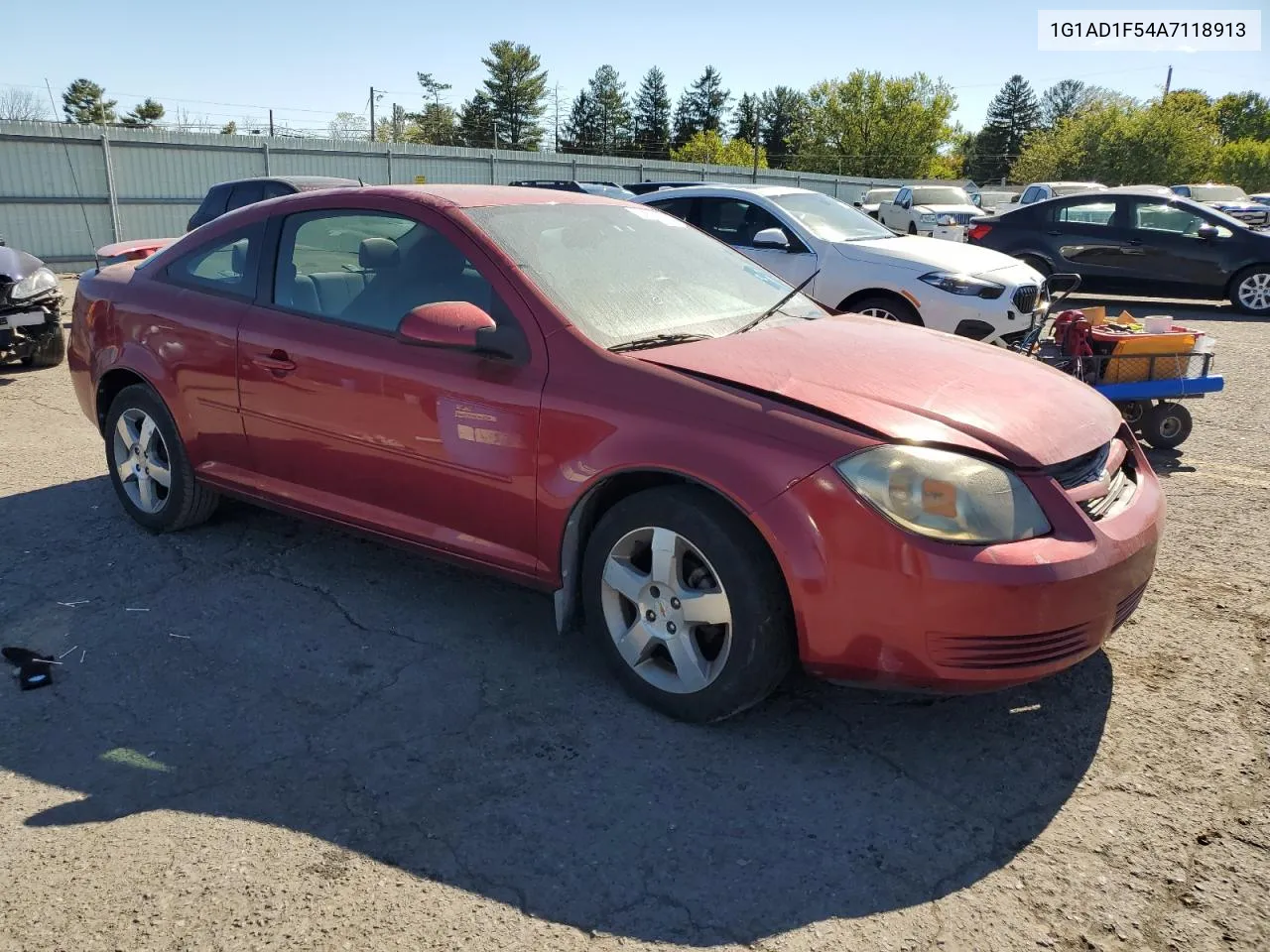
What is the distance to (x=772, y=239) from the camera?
8664 mm

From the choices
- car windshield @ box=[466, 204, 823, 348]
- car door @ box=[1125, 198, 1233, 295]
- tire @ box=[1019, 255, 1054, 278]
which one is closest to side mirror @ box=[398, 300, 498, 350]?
car windshield @ box=[466, 204, 823, 348]

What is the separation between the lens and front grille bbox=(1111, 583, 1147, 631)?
121 inches

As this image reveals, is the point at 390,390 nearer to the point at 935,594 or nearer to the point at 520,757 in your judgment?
the point at 520,757

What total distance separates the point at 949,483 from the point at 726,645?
2.64 feet

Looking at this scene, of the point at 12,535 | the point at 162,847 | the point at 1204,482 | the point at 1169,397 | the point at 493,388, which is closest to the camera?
the point at 162,847

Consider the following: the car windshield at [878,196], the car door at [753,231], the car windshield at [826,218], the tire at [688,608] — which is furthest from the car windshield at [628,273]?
the car windshield at [878,196]

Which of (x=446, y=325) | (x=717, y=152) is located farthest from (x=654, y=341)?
(x=717, y=152)

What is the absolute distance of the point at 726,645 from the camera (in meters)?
3.09

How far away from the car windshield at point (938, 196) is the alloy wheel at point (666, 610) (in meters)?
25.6

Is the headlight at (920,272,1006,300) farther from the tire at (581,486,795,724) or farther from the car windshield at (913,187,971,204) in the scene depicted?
the car windshield at (913,187,971,204)

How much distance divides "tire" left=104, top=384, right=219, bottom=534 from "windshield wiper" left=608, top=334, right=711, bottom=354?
2331 millimetres

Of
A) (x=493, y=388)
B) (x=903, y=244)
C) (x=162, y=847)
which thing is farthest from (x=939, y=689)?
(x=903, y=244)

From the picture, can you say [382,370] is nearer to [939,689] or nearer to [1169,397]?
[939,689]

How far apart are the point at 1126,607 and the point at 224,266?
12.5 feet
